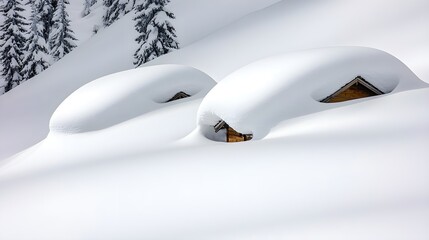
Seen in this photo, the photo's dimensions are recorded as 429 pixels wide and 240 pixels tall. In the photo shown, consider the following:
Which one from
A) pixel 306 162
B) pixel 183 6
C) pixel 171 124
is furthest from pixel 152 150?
pixel 183 6

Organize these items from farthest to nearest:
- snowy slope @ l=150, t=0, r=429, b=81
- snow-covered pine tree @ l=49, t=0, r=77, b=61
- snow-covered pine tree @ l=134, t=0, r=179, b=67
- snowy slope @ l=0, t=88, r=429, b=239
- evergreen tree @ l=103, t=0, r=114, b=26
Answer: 1. evergreen tree @ l=103, t=0, r=114, b=26
2. snow-covered pine tree @ l=49, t=0, r=77, b=61
3. snow-covered pine tree @ l=134, t=0, r=179, b=67
4. snowy slope @ l=150, t=0, r=429, b=81
5. snowy slope @ l=0, t=88, r=429, b=239

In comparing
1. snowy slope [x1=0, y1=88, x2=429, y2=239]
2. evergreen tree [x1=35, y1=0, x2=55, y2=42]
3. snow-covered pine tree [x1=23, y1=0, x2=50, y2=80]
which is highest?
evergreen tree [x1=35, y1=0, x2=55, y2=42]

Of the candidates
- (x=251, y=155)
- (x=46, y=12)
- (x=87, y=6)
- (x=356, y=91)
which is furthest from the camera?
(x=87, y=6)

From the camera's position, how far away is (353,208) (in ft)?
20.7

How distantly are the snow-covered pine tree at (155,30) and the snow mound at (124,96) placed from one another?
32.3ft

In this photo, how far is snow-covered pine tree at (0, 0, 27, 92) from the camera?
34.0m

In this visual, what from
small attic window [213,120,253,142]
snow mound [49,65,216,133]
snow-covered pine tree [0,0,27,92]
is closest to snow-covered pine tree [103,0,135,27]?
snow-covered pine tree [0,0,27,92]

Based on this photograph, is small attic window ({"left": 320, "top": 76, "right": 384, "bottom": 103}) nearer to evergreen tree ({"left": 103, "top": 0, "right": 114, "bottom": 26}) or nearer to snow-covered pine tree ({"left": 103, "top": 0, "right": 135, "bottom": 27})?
snow-covered pine tree ({"left": 103, "top": 0, "right": 135, "bottom": 27})

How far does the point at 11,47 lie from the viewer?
34000 millimetres

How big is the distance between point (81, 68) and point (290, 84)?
24473mm

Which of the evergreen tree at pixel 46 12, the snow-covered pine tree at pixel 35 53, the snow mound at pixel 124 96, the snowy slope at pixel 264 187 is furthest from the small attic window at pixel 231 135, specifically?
the evergreen tree at pixel 46 12

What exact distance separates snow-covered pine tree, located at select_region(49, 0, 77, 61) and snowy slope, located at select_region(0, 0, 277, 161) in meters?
0.92

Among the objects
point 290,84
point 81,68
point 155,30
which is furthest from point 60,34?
point 290,84

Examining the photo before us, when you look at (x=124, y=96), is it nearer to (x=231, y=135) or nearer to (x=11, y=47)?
(x=231, y=135)
